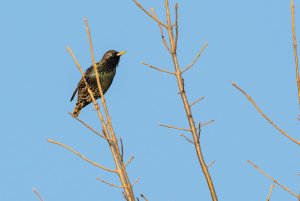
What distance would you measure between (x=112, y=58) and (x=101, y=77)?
0.53 metres

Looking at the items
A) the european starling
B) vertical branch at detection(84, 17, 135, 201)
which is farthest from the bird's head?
vertical branch at detection(84, 17, 135, 201)

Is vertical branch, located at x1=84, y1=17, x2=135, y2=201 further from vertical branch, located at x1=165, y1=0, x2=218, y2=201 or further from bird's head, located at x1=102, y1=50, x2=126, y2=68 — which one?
bird's head, located at x1=102, y1=50, x2=126, y2=68

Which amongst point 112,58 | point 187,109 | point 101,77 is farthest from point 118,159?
point 112,58

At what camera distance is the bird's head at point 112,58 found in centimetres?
1120

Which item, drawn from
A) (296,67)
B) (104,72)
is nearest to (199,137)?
(296,67)

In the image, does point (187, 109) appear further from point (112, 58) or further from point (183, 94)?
point (112, 58)

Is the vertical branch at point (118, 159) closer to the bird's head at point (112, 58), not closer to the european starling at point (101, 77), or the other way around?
the european starling at point (101, 77)

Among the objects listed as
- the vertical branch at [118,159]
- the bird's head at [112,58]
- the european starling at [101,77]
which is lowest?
the vertical branch at [118,159]

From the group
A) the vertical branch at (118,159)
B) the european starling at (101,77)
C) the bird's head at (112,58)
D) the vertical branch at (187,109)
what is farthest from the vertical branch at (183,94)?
the bird's head at (112,58)

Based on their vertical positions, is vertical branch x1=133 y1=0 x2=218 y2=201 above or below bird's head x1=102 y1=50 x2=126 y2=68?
below

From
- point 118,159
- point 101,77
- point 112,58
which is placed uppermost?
point 112,58

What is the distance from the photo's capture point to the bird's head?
11.2m

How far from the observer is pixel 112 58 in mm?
11273

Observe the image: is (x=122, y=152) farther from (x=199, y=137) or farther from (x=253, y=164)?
(x=253, y=164)
